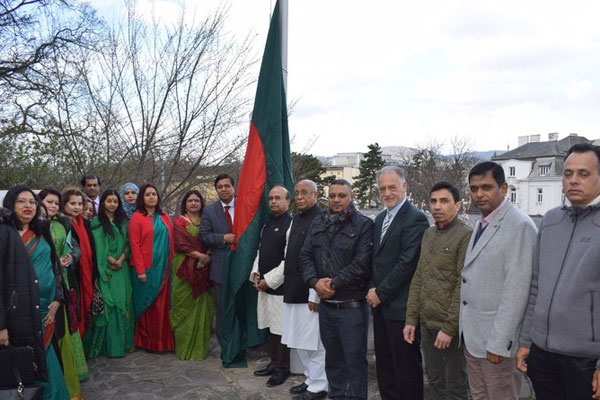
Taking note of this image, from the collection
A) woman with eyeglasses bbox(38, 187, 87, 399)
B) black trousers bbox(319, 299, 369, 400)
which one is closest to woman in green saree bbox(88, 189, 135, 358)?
woman with eyeglasses bbox(38, 187, 87, 399)

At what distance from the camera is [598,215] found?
2.38m

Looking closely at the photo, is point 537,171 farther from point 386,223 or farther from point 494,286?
point 494,286

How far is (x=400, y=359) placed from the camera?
3.56m

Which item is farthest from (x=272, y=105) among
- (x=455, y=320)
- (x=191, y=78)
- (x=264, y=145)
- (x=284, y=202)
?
(x=191, y=78)

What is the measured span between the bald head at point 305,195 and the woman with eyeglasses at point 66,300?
2.11 m

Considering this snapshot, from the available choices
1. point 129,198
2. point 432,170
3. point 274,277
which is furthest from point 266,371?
point 432,170

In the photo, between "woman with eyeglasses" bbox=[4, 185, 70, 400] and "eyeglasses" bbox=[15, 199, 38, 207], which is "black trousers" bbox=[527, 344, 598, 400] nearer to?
"woman with eyeglasses" bbox=[4, 185, 70, 400]

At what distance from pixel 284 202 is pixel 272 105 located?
3.92ft

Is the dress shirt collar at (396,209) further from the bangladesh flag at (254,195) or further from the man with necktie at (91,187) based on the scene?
the man with necktie at (91,187)

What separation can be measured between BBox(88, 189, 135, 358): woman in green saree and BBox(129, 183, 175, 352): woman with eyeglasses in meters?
0.13

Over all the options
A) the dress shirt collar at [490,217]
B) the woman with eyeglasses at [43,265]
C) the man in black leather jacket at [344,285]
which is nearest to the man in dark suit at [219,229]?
the man in black leather jacket at [344,285]

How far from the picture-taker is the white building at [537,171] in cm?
5828

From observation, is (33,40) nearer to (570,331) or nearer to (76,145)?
(76,145)

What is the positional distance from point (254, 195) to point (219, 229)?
1.91ft
